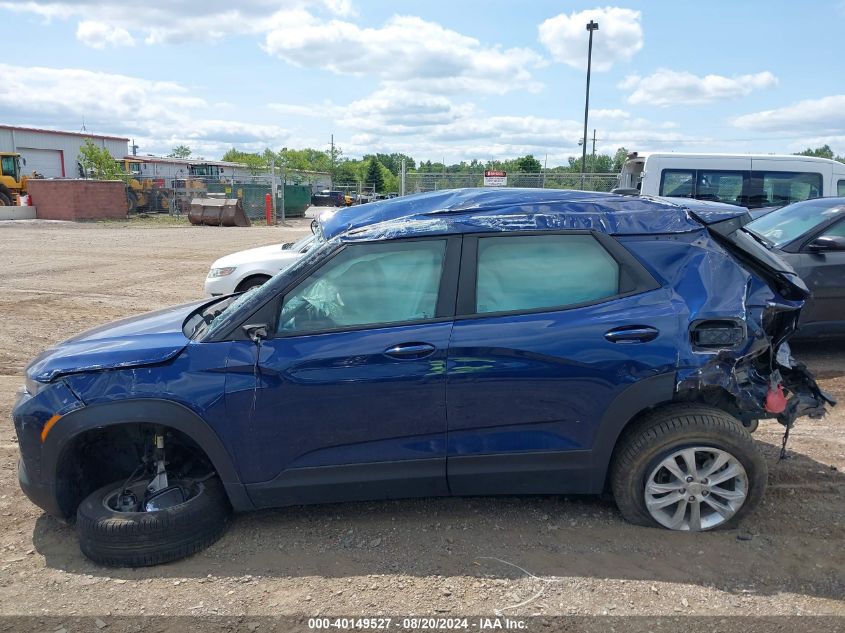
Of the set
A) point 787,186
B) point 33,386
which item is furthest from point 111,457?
point 787,186

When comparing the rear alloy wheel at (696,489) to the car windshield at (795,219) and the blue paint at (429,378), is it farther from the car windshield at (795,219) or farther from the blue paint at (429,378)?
the car windshield at (795,219)

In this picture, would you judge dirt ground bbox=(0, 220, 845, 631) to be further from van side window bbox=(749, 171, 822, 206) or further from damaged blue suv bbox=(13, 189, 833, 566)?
van side window bbox=(749, 171, 822, 206)

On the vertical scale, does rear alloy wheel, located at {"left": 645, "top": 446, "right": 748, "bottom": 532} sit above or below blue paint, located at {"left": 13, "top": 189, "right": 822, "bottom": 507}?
below

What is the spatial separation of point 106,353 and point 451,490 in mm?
1892

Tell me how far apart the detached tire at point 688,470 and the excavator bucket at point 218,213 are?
1094 inches

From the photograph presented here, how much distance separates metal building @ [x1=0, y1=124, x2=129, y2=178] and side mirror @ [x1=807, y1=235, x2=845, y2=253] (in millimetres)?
55809

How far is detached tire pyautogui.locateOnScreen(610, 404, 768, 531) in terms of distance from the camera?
11.2ft

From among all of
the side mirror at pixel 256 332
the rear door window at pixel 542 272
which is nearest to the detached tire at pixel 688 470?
the rear door window at pixel 542 272

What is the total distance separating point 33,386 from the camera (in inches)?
134

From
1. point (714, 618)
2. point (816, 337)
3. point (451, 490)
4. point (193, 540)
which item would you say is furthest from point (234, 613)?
point (816, 337)

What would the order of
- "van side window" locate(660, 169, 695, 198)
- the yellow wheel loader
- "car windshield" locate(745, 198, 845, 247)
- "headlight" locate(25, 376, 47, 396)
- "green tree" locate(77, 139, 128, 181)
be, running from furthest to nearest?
"green tree" locate(77, 139, 128, 181) → the yellow wheel loader → "van side window" locate(660, 169, 695, 198) → "car windshield" locate(745, 198, 845, 247) → "headlight" locate(25, 376, 47, 396)

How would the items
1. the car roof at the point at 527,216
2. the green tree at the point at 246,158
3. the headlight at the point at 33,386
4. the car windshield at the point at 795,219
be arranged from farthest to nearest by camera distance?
the green tree at the point at 246,158 < the car windshield at the point at 795,219 < the car roof at the point at 527,216 < the headlight at the point at 33,386

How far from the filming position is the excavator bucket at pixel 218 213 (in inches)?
1147

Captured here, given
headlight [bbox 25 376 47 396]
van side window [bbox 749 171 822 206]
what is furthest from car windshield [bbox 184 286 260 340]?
van side window [bbox 749 171 822 206]
